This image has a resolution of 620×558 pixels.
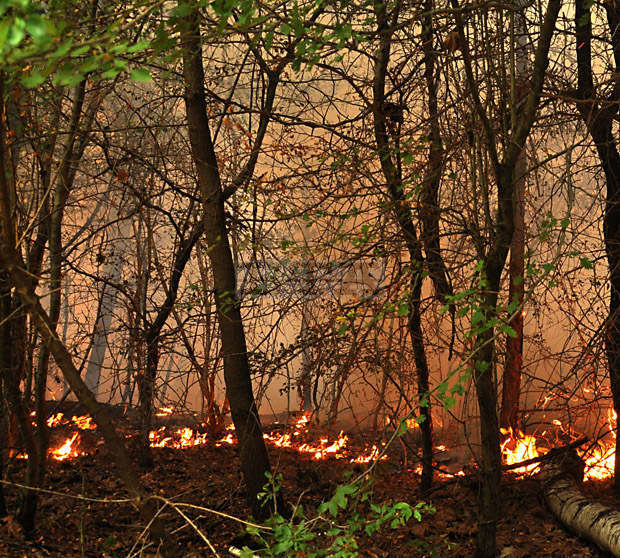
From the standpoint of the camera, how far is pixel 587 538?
4105 mm

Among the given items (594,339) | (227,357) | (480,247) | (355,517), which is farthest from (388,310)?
(594,339)

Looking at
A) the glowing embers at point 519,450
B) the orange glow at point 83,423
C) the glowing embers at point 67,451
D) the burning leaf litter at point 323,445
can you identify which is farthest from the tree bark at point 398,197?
the orange glow at point 83,423

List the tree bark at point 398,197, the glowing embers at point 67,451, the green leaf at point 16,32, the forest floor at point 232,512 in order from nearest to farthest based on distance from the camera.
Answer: the green leaf at point 16,32, the tree bark at point 398,197, the forest floor at point 232,512, the glowing embers at point 67,451

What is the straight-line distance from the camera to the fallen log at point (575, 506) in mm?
3922

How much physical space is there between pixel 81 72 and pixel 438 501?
3.77 metres

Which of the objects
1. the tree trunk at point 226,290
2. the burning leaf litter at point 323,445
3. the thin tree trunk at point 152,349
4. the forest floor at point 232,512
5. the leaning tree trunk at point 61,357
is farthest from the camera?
the thin tree trunk at point 152,349

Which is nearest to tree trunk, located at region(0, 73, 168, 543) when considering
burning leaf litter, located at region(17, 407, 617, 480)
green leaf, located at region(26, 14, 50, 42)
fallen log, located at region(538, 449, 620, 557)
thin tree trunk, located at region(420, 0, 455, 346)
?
green leaf, located at region(26, 14, 50, 42)

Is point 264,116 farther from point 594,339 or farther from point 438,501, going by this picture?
point 438,501

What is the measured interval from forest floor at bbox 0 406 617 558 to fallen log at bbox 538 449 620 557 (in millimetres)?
88

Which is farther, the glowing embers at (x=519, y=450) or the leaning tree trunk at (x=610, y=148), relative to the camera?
the glowing embers at (x=519, y=450)

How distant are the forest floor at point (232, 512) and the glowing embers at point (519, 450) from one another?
230 mm

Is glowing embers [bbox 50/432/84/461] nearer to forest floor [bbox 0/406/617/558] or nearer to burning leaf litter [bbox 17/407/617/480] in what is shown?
burning leaf litter [bbox 17/407/617/480]

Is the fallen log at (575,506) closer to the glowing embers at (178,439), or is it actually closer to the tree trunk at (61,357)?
the tree trunk at (61,357)

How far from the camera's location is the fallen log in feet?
12.9
